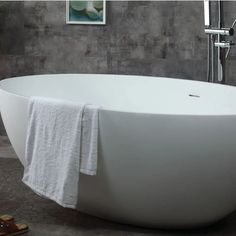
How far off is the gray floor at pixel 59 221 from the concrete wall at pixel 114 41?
4.46 feet

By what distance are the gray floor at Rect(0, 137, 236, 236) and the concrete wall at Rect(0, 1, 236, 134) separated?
4.46 ft

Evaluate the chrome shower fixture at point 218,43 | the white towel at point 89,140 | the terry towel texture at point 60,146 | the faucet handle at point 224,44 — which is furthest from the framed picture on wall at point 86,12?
the white towel at point 89,140

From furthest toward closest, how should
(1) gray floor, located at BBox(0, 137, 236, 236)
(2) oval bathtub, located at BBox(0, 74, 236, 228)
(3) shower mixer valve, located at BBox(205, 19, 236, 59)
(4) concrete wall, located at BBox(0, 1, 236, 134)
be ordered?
(4) concrete wall, located at BBox(0, 1, 236, 134) < (3) shower mixer valve, located at BBox(205, 19, 236, 59) < (1) gray floor, located at BBox(0, 137, 236, 236) < (2) oval bathtub, located at BBox(0, 74, 236, 228)

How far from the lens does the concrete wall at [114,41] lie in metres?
3.58

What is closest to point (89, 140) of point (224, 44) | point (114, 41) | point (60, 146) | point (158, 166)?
point (60, 146)

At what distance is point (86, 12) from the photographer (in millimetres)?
3736

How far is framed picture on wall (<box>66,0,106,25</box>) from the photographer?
12.1ft

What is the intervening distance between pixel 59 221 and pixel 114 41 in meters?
1.76

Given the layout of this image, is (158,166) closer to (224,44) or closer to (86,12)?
(224,44)

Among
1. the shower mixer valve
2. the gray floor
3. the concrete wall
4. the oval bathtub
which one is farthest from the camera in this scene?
the concrete wall

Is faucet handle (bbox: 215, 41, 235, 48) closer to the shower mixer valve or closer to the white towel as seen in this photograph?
the shower mixer valve

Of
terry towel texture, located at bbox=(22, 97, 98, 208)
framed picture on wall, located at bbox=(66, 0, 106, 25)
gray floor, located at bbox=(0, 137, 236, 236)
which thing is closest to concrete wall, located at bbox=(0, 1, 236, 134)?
framed picture on wall, located at bbox=(66, 0, 106, 25)

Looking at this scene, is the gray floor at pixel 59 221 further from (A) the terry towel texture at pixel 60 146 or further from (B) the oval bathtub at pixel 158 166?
(A) the terry towel texture at pixel 60 146

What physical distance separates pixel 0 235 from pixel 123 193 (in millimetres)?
538
